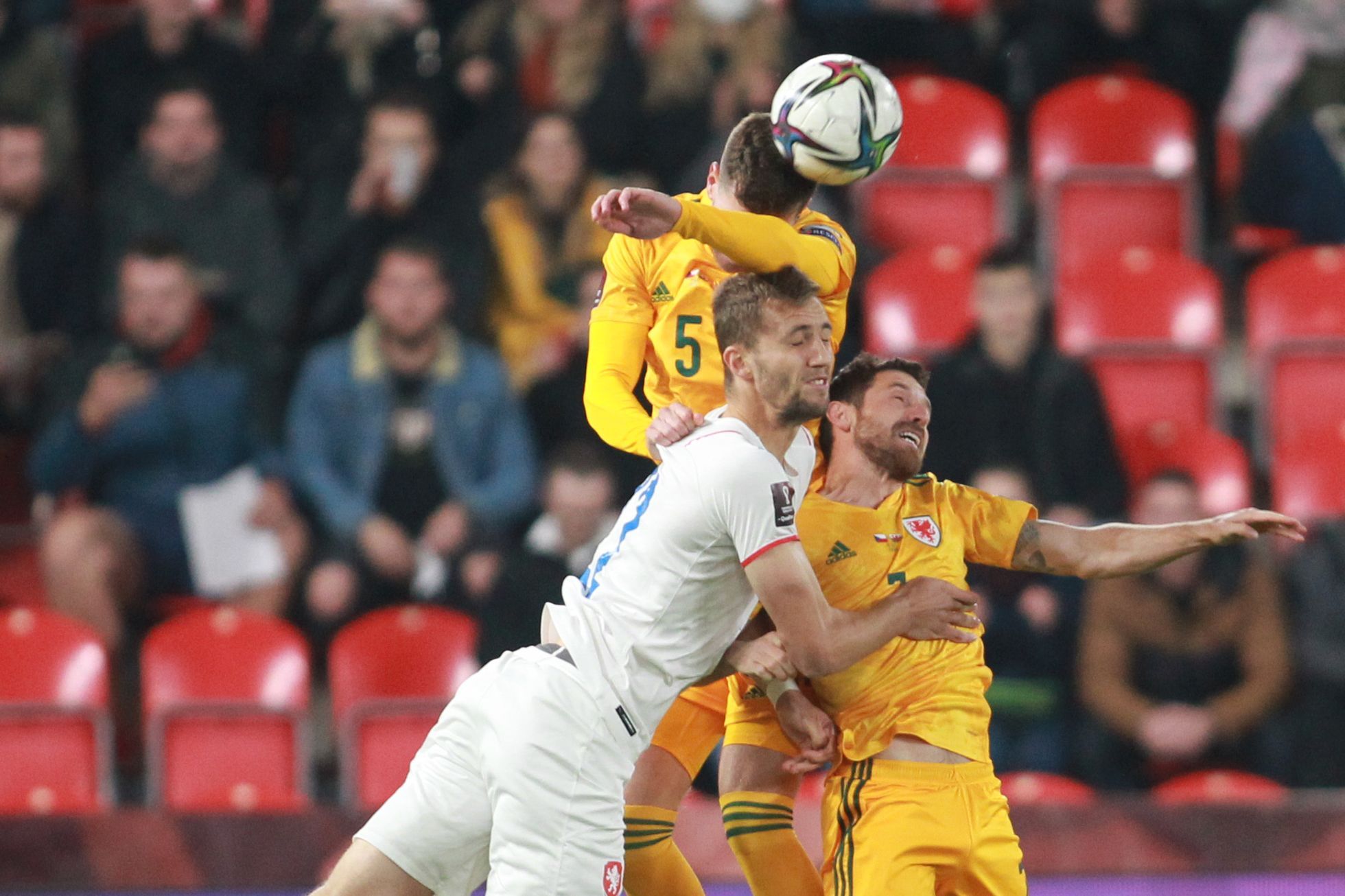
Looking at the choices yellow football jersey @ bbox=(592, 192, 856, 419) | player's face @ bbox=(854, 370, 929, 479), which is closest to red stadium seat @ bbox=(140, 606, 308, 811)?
yellow football jersey @ bbox=(592, 192, 856, 419)

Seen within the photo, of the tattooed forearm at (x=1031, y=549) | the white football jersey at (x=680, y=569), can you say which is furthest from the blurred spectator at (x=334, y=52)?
the white football jersey at (x=680, y=569)

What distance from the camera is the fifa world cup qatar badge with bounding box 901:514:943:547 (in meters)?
4.93

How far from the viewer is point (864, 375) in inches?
195

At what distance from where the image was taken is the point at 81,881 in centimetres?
637

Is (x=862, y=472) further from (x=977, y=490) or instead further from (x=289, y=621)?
(x=289, y=621)

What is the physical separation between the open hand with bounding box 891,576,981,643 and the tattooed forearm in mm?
298

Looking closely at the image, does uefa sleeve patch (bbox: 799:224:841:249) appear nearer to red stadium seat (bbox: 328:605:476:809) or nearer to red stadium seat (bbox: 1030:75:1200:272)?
red stadium seat (bbox: 328:605:476:809)

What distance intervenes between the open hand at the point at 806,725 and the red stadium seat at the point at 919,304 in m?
3.59

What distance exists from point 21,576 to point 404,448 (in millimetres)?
1585

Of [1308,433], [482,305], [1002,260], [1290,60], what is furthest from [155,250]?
[1290,60]

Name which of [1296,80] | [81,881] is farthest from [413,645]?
[1296,80]

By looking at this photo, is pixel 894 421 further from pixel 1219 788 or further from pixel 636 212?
pixel 1219 788

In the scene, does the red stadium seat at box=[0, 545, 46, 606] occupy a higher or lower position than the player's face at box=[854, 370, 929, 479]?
lower

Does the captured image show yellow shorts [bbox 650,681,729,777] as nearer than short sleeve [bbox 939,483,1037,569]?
No
